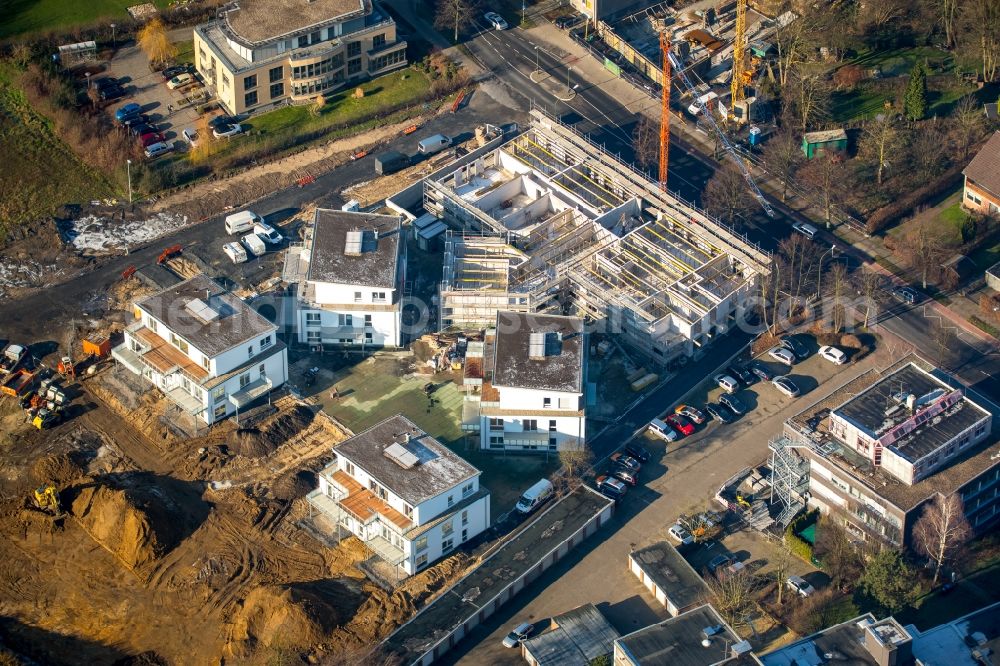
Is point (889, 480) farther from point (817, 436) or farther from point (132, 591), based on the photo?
point (132, 591)

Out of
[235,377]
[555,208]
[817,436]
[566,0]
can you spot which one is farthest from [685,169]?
[235,377]

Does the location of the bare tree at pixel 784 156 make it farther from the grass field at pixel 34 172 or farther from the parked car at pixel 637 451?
Result: the grass field at pixel 34 172

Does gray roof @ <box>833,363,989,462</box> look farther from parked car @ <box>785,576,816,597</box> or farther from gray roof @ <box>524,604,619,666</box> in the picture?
gray roof @ <box>524,604,619,666</box>

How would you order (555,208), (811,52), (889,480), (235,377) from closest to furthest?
(889,480)
(235,377)
(555,208)
(811,52)

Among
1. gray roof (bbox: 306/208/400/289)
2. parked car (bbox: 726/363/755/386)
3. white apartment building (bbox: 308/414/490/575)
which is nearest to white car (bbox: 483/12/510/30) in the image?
gray roof (bbox: 306/208/400/289)

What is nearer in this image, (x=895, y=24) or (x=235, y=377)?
(x=235, y=377)

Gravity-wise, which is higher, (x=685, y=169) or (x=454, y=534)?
(x=685, y=169)

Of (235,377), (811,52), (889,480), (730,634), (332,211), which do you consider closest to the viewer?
(730,634)
